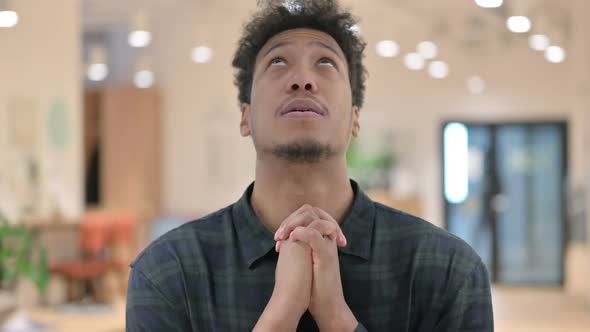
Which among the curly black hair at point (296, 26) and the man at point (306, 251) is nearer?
the man at point (306, 251)

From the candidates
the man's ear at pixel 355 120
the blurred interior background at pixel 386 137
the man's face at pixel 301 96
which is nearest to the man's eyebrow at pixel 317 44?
the man's face at pixel 301 96

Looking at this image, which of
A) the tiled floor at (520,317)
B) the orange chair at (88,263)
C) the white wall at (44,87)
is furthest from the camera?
the orange chair at (88,263)

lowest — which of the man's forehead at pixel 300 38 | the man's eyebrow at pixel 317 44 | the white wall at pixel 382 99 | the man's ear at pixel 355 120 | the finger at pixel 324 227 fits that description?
the finger at pixel 324 227

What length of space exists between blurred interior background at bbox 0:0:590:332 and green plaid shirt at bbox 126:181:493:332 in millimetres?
6878

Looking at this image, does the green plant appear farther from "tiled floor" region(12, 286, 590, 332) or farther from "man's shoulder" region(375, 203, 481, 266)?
"man's shoulder" region(375, 203, 481, 266)

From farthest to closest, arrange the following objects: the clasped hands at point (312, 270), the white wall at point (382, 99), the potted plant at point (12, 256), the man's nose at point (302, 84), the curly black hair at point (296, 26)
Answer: the white wall at point (382, 99)
the potted plant at point (12, 256)
the curly black hair at point (296, 26)
the man's nose at point (302, 84)
the clasped hands at point (312, 270)

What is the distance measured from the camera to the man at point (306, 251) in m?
1.60

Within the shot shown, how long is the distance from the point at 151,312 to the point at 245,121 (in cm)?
42

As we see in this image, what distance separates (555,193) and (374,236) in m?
10.3

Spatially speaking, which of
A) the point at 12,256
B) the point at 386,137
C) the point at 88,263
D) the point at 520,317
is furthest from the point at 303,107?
the point at 386,137

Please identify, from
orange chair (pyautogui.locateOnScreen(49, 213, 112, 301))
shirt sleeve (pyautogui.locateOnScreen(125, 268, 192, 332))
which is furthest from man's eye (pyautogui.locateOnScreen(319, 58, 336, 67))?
orange chair (pyautogui.locateOnScreen(49, 213, 112, 301))

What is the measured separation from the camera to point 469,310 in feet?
5.32

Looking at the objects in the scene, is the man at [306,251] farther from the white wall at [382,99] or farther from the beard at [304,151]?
the white wall at [382,99]

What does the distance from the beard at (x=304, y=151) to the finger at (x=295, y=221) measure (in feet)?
0.30
